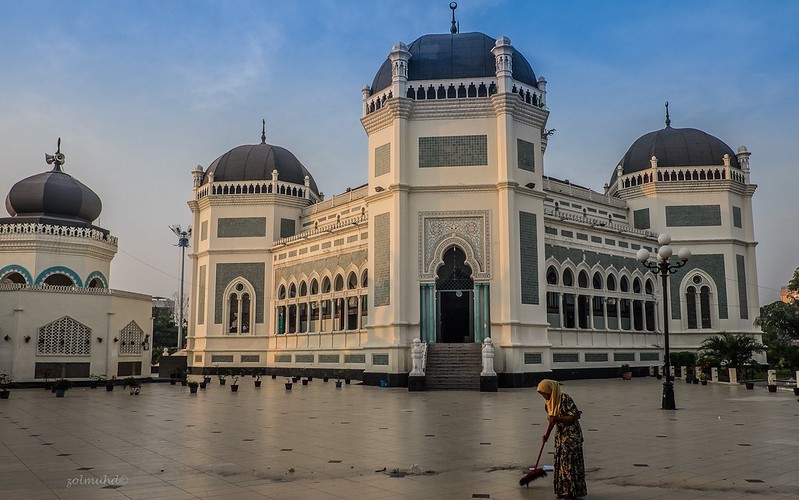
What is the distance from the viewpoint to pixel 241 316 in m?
40.0

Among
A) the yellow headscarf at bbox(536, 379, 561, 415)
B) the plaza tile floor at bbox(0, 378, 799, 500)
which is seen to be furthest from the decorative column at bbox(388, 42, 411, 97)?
the yellow headscarf at bbox(536, 379, 561, 415)

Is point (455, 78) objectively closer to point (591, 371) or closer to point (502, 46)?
point (502, 46)

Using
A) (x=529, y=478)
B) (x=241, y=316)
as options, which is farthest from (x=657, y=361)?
(x=529, y=478)

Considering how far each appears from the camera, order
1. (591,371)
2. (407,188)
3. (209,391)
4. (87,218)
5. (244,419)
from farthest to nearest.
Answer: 1. (87,218)
2. (591,371)
3. (407,188)
4. (209,391)
5. (244,419)

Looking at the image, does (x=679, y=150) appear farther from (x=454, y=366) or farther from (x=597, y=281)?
(x=454, y=366)

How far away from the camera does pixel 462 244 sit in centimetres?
2748

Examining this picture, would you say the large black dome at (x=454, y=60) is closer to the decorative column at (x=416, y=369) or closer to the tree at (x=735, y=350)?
the decorative column at (x=416, y=369)

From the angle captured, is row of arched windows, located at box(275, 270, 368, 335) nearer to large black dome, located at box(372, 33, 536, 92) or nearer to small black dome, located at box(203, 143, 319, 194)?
small black dome, located at box(203, 143, 319, 194)

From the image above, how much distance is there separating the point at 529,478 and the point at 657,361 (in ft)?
103

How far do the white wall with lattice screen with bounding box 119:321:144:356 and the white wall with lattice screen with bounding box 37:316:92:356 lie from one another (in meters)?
1.68

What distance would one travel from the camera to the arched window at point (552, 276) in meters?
31.3

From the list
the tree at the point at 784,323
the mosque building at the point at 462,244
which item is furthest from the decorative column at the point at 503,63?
the tree at the point at 784,323

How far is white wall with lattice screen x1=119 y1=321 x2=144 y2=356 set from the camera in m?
30.9

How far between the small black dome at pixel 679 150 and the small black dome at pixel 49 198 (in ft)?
104
